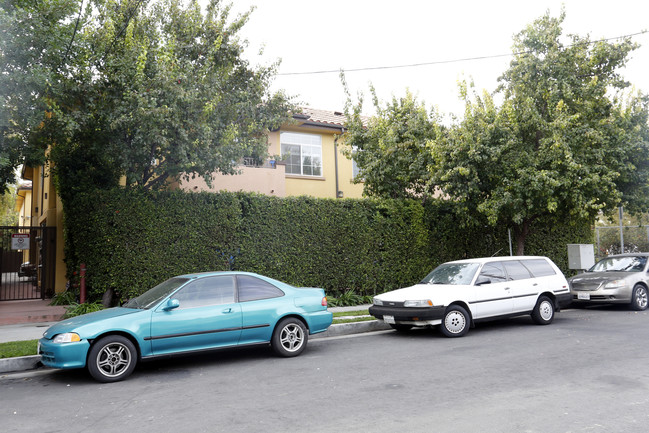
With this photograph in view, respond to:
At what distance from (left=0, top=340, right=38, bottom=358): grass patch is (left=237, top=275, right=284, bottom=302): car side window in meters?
3.46

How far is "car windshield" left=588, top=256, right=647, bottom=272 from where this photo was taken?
13.6 meters

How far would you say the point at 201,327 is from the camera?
7176 mm

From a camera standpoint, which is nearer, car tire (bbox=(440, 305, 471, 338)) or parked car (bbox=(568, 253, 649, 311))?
car tire (bbox=(440, 305, 471, 338))

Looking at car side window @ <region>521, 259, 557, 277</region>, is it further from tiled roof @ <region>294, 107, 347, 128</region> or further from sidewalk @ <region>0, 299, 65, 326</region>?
sidewalk @ <region>0, 299, 65, 326</region>

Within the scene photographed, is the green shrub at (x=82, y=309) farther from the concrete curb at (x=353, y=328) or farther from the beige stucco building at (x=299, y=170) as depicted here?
the beige stucco building at (x=299, y=170)

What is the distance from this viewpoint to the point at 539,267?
36.3ft

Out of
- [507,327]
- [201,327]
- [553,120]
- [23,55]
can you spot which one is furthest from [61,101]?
[553,120]

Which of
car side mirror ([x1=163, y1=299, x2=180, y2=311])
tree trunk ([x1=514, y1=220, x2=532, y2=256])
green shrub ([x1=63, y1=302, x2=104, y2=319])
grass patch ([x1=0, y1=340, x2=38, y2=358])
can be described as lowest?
grass patch ([x1=0, y1=340, x2=38, y2=358])

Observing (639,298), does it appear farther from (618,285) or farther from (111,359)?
(111,359)

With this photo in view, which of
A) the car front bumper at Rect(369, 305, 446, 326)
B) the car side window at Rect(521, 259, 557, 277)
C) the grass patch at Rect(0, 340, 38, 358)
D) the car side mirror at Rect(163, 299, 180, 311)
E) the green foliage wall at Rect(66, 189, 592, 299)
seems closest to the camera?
the car side mirror at Rect(163, 299, 180, 311)

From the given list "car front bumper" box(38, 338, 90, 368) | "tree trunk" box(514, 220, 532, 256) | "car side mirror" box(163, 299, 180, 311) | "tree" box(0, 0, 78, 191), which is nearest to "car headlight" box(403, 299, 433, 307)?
"car side mirror" box(163, 299, 180, 311)

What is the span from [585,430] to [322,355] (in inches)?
171

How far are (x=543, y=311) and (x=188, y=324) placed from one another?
7.74 m

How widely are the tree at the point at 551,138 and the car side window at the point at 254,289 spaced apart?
7.62 metres
